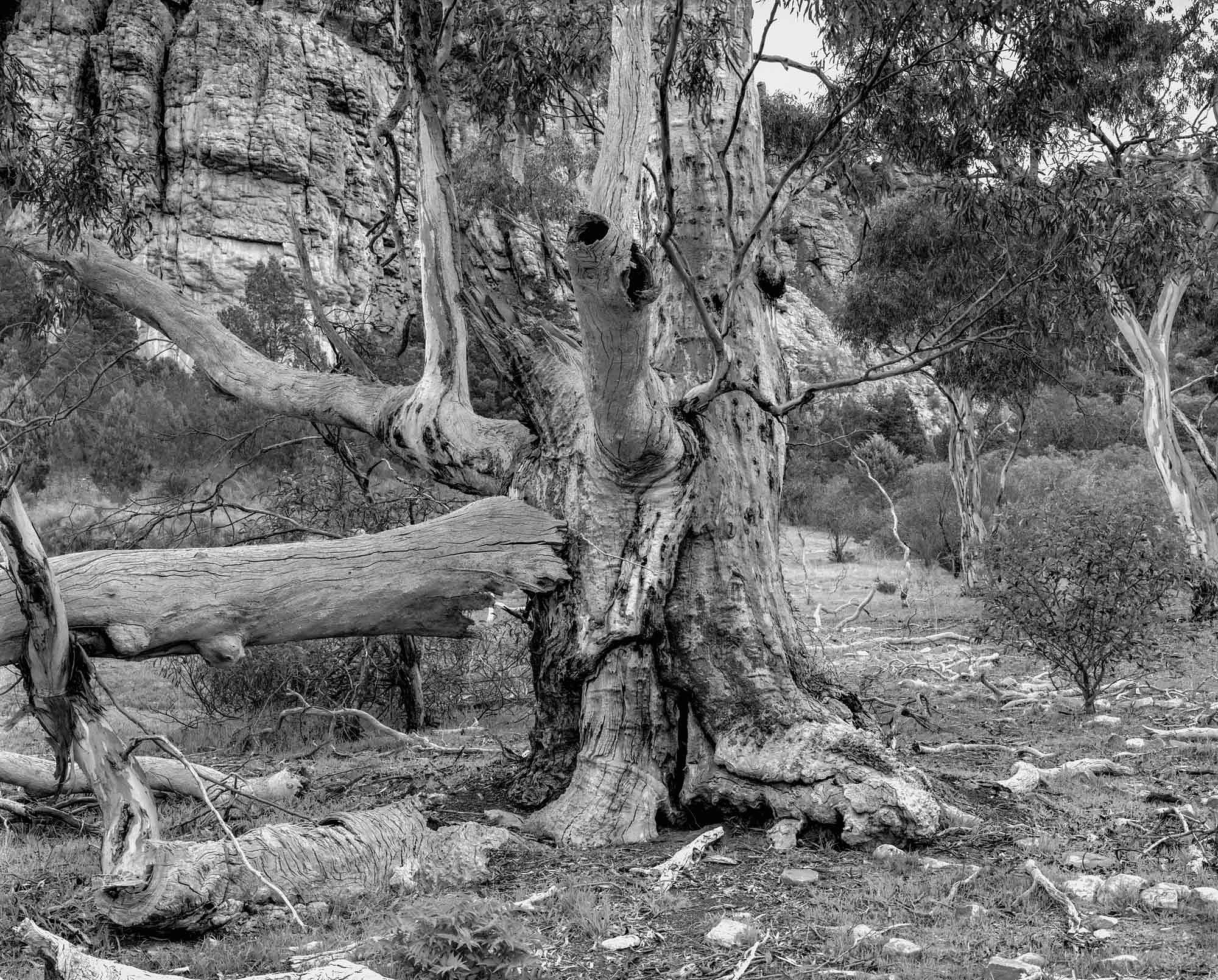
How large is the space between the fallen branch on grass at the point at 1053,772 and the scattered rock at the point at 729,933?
7.70ft

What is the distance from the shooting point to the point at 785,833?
4.44 m

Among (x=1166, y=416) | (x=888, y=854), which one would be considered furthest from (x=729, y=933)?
(x=1166, y=416)

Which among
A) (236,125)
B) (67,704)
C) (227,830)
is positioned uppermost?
(236,125)

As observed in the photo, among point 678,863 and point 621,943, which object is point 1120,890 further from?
point 621,943

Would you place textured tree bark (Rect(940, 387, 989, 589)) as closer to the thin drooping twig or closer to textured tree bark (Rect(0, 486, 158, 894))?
the thin drooping twig

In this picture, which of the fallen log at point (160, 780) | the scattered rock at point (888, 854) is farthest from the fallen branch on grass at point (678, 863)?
the fallen log at point (160, 780)

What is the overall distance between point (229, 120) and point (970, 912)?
4025 centimetres

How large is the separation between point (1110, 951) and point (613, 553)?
97.5 inches

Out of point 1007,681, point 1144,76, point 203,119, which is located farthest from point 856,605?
point 203,119

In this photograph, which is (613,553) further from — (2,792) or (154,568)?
(2,792)

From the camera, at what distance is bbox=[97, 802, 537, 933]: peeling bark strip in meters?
3.46

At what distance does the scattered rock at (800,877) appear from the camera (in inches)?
156

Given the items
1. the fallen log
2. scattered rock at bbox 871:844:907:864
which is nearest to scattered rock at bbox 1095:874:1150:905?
scattered rock at bbox 871:844:907:864

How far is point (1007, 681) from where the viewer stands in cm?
970
